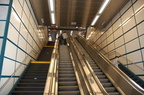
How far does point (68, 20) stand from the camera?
10.9 metres

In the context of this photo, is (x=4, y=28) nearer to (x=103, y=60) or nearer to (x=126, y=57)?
(x=103, y=60)

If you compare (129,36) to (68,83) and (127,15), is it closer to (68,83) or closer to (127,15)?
(127,15)

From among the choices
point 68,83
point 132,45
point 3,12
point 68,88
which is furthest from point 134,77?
point 3,12

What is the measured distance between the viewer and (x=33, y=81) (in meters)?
5.12

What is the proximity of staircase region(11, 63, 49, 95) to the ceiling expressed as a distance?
4.05 m

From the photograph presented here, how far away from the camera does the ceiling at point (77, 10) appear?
762 centimetres

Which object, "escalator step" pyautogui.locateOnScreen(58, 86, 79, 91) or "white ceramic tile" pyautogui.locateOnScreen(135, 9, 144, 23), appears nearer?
"escalator step" pyautogui.locateOnScreen(58, 86, 79, 91)

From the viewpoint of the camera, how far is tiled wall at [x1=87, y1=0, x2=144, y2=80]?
234 inches

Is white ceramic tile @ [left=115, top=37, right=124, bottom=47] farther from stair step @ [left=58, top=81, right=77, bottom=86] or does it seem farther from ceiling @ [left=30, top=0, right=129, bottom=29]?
stair step @ [left=58, top=81, right=77, bottom=86]

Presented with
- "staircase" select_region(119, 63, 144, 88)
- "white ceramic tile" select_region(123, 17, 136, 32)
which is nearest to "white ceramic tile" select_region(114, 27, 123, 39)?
"white ceramic tile" select_region(123, 17, 136, 32)

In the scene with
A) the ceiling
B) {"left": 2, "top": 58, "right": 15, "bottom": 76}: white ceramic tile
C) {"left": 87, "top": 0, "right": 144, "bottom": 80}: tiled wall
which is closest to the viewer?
{"left": 2, "top": 58, "right": 15, "bottom": 76}: white ceramic tile

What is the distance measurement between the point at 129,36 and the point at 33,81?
580cm

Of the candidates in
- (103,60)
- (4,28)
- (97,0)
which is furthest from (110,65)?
(4,28)

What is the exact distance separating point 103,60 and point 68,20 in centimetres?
593
